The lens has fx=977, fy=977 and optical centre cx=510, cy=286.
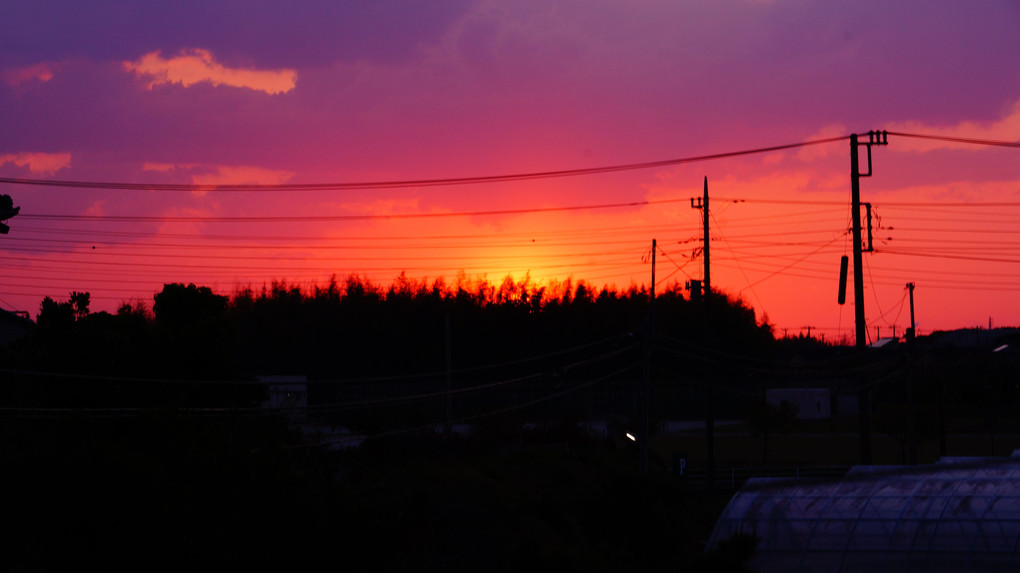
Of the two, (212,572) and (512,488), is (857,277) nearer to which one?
(512,488)

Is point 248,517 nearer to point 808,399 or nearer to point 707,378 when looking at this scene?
point 707,378

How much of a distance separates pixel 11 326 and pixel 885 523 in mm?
35958

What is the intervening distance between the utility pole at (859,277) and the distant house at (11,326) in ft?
111

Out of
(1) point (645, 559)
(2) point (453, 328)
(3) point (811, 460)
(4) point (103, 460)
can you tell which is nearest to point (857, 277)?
(1) point (645, 559)

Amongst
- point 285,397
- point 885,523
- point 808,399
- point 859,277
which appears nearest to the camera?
point 885,523

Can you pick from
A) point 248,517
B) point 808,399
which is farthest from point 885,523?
point 808,399

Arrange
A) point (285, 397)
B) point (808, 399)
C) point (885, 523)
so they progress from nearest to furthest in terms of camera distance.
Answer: point (885, 523) → point (285, 397) → point (808, 399)

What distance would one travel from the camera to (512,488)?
35.0 meters

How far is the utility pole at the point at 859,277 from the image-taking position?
36.6 meters

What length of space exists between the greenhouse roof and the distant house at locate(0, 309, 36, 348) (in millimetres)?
31077

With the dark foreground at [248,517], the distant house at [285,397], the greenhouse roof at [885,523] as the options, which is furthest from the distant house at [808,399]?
the greenhouse roof at [885,523]

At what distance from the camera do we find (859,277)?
1485 inches

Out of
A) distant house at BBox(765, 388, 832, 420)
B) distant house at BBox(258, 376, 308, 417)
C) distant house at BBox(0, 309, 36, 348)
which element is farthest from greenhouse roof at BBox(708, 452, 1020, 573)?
distant house at BBox(765, 388, 832, 420)

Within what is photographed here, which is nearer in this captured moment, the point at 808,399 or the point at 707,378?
the point at 707,378
